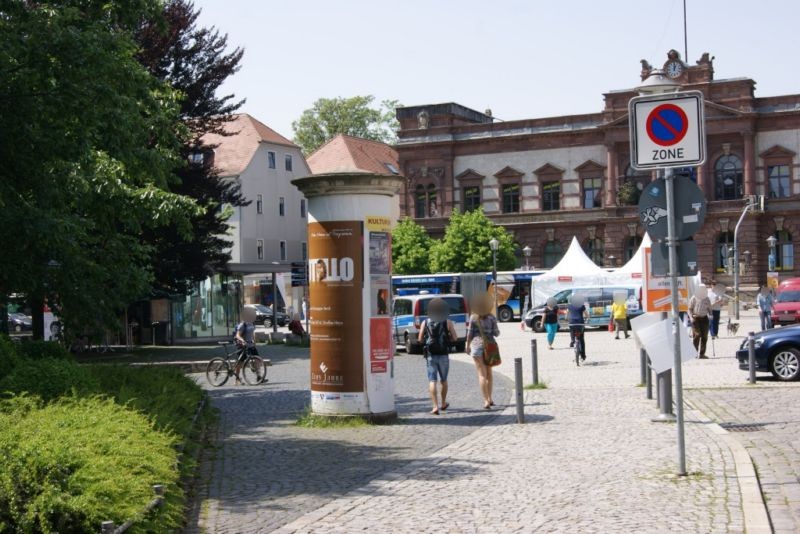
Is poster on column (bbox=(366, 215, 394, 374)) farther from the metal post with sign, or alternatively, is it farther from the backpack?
the metal post with sign

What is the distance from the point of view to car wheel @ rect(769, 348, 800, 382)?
21.1m

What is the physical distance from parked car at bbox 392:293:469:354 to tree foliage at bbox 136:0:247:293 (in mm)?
7114

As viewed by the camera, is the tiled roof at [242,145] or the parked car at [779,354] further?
the tiled roof at [242,145]

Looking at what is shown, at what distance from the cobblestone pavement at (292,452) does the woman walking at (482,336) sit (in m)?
0.44

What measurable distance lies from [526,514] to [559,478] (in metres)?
1.75

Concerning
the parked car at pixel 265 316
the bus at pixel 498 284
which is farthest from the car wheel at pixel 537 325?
the parked car at pixel 265 316

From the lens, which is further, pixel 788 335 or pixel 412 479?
pixel 788 335

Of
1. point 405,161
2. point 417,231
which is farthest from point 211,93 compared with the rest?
point 405,161

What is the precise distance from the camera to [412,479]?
35.1ft

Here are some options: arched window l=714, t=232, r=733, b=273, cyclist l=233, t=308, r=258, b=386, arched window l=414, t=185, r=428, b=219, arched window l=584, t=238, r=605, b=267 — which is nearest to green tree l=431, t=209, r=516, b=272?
arched window l=584, t=238, r=605, b=267

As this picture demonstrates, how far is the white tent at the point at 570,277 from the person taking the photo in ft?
177

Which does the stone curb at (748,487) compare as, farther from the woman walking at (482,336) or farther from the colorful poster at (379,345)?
the colorful poster at (379,345)

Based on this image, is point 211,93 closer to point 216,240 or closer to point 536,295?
point 216,240

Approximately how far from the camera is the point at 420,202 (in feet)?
283
